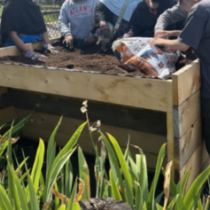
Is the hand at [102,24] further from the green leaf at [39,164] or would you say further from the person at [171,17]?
the green leaf at [39,164]

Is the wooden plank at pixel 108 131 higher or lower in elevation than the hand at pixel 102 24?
lower

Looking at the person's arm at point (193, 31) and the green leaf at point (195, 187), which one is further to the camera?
the person's arm at point (193, 31)

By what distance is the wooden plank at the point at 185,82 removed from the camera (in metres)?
1.95

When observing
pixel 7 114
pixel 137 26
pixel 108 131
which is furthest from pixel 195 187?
pixel 7 114

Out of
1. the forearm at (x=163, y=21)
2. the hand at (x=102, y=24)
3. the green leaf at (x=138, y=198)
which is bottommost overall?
the green leaf at (x=138, y=198)

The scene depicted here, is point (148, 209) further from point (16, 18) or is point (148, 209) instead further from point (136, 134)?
point (16, 18)

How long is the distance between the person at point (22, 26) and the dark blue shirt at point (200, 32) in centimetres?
154

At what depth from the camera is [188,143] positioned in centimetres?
222

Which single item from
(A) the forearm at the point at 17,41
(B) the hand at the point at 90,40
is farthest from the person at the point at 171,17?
(A) the forearm at the point at 17,41

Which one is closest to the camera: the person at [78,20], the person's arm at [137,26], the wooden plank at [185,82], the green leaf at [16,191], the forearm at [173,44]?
the green leaf at [16,191]

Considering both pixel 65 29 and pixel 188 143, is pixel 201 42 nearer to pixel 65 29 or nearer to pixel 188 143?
pixel 188 143

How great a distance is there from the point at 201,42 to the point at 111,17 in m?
1.48

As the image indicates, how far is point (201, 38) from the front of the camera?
2174 mm

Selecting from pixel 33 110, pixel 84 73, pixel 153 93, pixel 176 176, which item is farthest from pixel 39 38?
pixel 176 176
